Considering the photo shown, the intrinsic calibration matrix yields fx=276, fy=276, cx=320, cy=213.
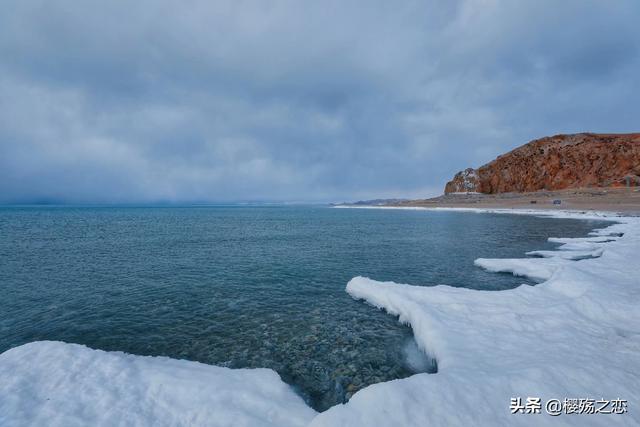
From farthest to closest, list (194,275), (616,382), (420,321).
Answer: (194,275)
(420,321)
(616,382)

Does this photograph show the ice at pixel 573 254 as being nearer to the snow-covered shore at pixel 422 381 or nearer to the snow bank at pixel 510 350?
the snow bank at pixel 510 350

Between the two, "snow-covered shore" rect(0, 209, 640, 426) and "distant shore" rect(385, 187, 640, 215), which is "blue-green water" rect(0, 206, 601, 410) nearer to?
"snow-covered shore" rect(0, 209, 640, 426)

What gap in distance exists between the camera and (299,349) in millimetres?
10398

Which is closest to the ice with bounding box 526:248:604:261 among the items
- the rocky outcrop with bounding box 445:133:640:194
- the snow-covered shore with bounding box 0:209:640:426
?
the snow-covered shore with bounding box 0:209:640:426

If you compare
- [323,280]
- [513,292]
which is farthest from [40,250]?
[513,292]

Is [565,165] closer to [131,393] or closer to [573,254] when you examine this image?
[573,254]

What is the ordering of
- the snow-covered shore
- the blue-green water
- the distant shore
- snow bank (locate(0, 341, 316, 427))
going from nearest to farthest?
the snow-covered shore, snow bank (locate(0, 341, 316, 427)), the blue-green water, the distant shore

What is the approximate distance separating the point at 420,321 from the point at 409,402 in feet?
18.1

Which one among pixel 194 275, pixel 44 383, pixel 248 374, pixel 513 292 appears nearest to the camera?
pixel 44 383

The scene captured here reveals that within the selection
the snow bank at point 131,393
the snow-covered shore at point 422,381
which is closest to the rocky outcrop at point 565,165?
the snow-covered shore at point 422,381

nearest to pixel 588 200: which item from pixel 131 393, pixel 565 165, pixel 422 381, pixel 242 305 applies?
pixel 565 165

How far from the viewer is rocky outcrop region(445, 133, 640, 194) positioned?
394 feet

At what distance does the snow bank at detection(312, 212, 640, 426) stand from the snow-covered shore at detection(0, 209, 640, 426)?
3 centimetres

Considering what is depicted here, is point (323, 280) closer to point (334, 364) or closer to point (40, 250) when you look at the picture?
point (334, 364)
